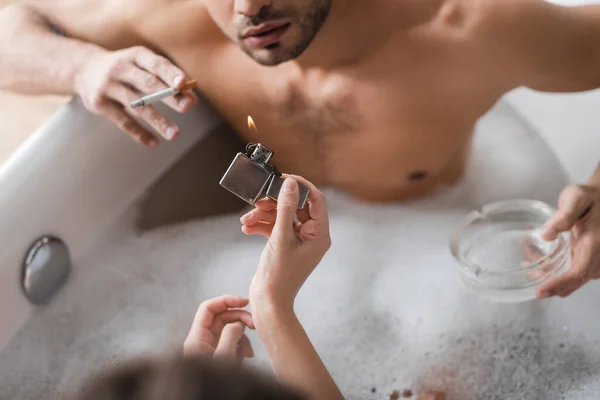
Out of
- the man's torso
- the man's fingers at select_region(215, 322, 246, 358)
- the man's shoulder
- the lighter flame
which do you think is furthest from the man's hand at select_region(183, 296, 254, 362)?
the man's shoulder

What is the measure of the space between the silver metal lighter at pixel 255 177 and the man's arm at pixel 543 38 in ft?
1.37

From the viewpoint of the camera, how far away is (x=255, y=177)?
68cm

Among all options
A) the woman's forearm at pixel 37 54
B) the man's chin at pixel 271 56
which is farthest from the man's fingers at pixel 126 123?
the man's chin at pixel 271 56

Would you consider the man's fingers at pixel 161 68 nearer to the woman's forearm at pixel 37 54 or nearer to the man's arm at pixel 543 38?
the woman's forearm at pixel 37 54

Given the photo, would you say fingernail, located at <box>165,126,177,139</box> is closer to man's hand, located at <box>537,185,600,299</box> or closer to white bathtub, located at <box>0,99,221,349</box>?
white bathtub, located at <box>0,99,221,349</box>

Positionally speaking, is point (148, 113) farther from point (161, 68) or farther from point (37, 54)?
point (37, 54)

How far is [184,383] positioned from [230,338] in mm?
295

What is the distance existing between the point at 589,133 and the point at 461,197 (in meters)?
0.27

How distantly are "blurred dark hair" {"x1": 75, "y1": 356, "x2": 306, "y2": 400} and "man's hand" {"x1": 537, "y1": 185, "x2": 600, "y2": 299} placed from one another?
52cm

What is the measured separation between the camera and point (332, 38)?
1023mm

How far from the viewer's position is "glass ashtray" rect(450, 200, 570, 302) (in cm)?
98

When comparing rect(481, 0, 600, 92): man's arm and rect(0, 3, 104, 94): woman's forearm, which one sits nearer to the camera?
rect(481, 0, 600, 92): man's arm

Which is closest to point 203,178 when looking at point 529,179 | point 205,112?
point 205,112

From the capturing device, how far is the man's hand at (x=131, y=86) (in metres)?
1.01
